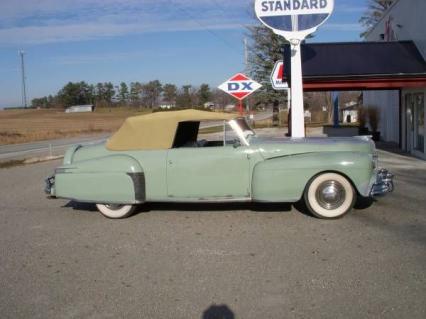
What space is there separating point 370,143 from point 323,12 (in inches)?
166

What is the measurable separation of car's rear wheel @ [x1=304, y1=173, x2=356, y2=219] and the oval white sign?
5.00 metres

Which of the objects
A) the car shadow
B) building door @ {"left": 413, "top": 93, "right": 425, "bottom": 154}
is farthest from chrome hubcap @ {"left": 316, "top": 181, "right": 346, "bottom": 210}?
building door @ {"left": 413, "top": 93, "right": 425, "bottom": 154}

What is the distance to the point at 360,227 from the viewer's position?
21.4 feet

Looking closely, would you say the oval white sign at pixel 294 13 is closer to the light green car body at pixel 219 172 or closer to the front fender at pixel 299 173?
the light green car body at pixel 219 172

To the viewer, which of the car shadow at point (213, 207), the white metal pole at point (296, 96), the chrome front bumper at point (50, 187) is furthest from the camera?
the white metal pole at point (296, 96)

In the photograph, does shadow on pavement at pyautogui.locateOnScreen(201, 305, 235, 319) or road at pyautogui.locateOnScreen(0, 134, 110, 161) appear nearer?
shadow on pavement at pyautogui.locateOnScreen(201, 305, 235, 319)

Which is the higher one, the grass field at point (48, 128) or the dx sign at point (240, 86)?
the dx sign at point (240, 86)

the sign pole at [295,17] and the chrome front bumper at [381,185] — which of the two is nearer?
the chrome front bumper at [381,185]

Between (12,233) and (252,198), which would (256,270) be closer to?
(252,198)

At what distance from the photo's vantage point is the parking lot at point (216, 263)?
13.6ft

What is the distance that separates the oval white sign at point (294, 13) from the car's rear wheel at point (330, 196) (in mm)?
4996

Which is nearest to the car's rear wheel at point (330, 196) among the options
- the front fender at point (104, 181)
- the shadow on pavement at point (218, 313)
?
the front fender at point (104, 181)

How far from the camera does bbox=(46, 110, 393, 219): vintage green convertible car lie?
692 centimetres

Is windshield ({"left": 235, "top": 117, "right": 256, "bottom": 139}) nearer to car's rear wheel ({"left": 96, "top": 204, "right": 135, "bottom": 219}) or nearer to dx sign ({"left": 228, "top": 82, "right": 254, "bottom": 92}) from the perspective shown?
car's rear wheel ({"left": 96, "top": 204, "right": 135, "bottom": 219})
